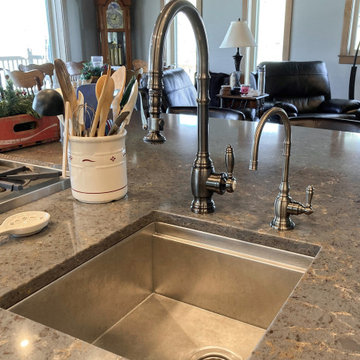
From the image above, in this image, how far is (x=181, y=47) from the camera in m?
6.27

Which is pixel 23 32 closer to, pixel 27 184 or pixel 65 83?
pixel 27 184

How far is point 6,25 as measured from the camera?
537 cm

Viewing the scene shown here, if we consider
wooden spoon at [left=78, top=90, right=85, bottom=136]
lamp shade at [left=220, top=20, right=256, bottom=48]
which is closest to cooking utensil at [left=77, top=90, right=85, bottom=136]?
wooden spoon at [left=78, top=90, right=85, bottom=136]

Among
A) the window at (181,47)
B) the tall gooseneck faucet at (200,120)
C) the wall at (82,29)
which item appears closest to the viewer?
the tall gooseneck faucet at (200,120)

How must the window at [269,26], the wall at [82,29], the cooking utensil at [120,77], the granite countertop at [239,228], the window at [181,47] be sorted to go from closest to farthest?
the granite countertop at [239,228], the cooking utensil at [120,77], the window at [269,26], the wall at [82,29], the window at [181,47]

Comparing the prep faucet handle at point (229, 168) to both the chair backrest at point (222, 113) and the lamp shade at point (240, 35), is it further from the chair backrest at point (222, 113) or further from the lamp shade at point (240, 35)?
the lamp shade at point (240, 35)

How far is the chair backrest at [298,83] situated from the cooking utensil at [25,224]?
4.30 metres

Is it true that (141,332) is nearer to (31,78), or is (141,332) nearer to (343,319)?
(343,319)

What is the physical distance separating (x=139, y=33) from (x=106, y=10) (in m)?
0.61

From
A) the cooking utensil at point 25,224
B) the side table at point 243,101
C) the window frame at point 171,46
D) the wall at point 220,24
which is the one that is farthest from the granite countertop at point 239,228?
the window frame at point 171,46

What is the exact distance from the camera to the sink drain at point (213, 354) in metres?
0.76

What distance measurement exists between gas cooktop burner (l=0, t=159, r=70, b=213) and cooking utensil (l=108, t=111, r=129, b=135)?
0.70ft

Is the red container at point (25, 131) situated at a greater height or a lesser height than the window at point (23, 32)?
lesser

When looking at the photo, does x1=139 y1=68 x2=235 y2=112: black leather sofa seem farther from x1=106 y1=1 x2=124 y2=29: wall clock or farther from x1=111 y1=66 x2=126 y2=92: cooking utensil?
x1=111 y1=66 x2=126 y2=92: cooking utensil
